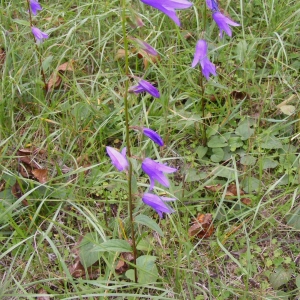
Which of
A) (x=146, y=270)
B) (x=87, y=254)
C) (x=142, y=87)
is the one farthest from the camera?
(x=87, y=254)

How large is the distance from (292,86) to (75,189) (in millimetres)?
1494

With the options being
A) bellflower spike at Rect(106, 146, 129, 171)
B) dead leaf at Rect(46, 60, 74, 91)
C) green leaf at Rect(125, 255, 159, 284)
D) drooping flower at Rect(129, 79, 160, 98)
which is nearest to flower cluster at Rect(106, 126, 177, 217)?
bellflower spike at Rect(106, 146, 129, 171)

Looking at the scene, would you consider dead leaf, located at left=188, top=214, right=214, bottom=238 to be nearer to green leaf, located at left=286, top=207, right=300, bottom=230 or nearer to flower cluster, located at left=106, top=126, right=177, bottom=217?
green leaf, located at left=286, top=207, right=300, bottom=230

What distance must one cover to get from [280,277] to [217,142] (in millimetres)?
873

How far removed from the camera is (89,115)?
2.98 m

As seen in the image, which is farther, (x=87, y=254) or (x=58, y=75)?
(x=58, y=75)

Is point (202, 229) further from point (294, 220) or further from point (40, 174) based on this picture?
point (40, 174)

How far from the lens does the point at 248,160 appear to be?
2699 millimetres

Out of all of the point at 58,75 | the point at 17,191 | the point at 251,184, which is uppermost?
the point at 58,75

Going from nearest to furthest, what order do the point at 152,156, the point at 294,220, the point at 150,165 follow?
1. the point at 150,165
2. the point at 294,220
3. the point at 152,156

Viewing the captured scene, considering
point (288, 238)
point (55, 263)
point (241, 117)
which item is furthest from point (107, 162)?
point (288, 238)

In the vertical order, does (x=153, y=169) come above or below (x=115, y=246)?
above

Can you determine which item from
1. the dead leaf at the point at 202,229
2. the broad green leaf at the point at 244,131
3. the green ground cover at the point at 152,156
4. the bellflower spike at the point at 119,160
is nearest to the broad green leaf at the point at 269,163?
the green ground cover at the point at 152,156

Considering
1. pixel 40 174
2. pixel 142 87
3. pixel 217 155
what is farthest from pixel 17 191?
pixel 142 87
